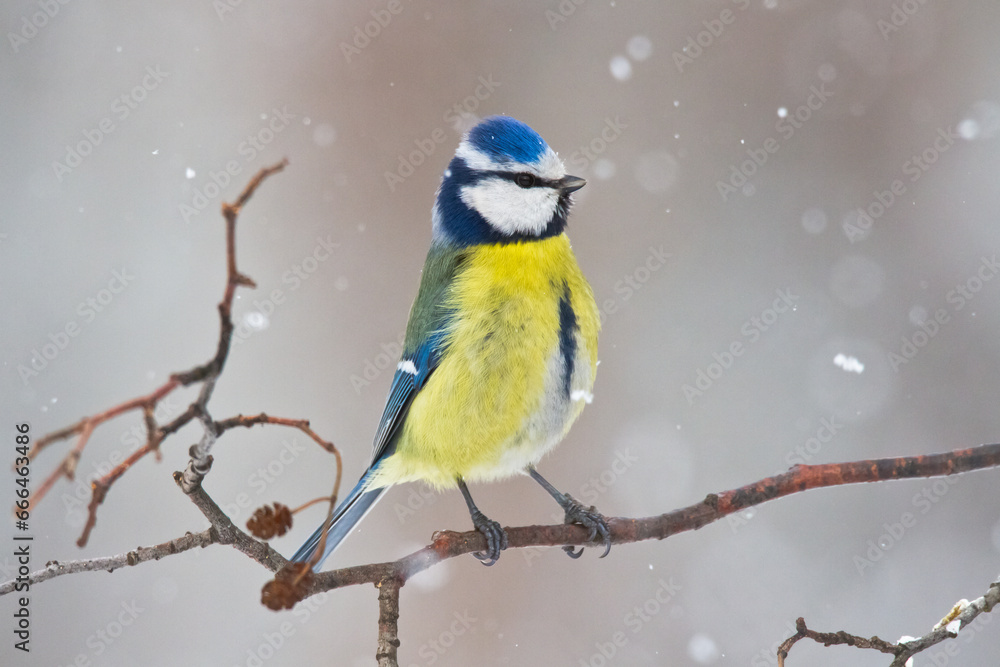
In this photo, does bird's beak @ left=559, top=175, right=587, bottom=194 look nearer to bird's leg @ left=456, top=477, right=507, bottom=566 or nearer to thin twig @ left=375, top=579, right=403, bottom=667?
bird's leg @ left=456, top=477, right=507, bottom=566

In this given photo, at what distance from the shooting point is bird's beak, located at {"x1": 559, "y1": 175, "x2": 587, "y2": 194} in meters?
2.06

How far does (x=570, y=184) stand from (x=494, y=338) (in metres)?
0.44

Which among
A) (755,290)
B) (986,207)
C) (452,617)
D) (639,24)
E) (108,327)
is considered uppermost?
(986,207)

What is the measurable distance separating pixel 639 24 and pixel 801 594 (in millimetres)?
2825

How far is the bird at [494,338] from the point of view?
1999 millimetres

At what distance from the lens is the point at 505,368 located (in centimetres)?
198

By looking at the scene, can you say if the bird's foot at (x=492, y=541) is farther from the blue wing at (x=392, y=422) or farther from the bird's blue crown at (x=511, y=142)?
the bird's blue crown at (x=511, y=142)

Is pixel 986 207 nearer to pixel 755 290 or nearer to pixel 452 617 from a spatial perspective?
pixel 755 290

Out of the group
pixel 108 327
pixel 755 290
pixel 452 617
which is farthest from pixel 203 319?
pixel 755 290

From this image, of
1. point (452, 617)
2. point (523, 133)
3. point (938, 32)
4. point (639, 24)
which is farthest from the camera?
point (639, 24)

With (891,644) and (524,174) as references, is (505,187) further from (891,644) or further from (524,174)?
(891,644)

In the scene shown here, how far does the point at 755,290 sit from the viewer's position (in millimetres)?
3891

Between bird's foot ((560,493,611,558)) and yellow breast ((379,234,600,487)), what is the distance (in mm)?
166

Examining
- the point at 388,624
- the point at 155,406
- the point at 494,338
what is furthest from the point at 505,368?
the point at 155,406
